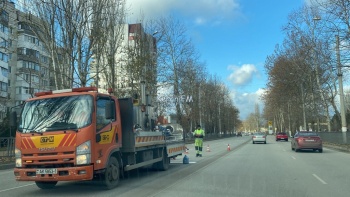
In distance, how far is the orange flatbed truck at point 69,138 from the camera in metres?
8.90

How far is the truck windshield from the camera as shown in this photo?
30.1 ft

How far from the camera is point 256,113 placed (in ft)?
533

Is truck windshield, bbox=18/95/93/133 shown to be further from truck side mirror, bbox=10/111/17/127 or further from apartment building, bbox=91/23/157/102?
apartment building, bbox=91/23/157/102

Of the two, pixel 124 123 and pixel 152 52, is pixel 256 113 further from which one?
pixel 124 123

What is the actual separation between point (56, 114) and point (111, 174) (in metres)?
2.20

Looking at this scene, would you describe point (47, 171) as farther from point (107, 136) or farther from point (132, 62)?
point (132, 62)

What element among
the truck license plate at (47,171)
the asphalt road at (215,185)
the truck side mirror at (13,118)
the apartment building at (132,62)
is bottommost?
the asphalt road at (215,185)

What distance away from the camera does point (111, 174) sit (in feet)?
33.2

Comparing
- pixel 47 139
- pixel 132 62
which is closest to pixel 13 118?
pixel 47 139

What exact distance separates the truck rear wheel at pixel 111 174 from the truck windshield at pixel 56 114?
4.99 ft

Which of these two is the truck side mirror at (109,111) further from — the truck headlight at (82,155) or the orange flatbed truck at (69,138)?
the truck headlight at (82,155)

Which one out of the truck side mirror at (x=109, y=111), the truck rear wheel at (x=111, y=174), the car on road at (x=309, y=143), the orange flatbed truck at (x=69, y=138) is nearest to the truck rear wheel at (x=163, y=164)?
the orange flatbed truck at (x=69, y=138)

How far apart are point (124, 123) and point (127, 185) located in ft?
5.89

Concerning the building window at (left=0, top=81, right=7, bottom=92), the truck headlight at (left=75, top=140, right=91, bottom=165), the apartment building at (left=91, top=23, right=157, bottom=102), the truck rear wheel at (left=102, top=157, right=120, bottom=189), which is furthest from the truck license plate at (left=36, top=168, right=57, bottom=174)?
the building window at (left=0, top=81, right=7, bottom=92)
